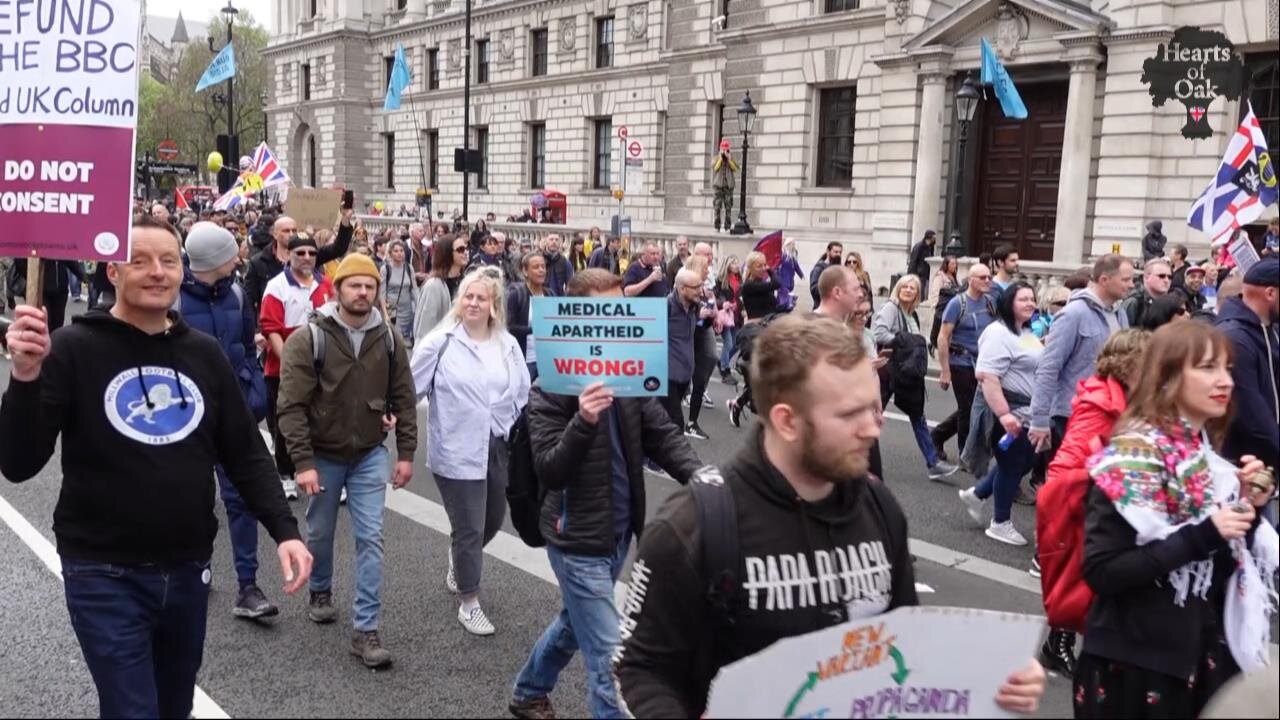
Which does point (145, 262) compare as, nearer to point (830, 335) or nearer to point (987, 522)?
point (830, 335)

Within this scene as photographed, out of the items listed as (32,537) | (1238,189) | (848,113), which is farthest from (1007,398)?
(848,113)

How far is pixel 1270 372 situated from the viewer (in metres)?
4.66

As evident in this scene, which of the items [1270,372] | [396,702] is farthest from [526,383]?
[1270,372]

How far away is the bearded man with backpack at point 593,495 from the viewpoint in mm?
3812

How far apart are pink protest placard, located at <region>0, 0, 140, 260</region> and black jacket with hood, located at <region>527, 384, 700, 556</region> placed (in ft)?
4.90

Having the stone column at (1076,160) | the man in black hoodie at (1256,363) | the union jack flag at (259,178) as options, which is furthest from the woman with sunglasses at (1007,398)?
the stone column at (1076,160)

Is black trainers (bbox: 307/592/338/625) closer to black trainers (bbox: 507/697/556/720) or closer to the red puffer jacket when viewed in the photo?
black trainers (bbox: 507/697/556/720)

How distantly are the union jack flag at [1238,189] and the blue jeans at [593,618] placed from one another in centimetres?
664

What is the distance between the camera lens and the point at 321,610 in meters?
5.34

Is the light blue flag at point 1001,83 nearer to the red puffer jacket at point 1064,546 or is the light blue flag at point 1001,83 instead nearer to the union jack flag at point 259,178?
the union jack flag at point 259,178

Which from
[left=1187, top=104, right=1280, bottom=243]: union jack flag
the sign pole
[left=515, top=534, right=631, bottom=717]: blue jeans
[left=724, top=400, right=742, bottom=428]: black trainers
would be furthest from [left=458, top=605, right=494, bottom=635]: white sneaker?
[left=1187, top=104, right=1280, bottom=243]: union jack flag

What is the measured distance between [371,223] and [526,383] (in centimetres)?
3750

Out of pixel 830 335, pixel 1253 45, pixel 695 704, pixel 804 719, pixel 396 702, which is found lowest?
pixel 396 702

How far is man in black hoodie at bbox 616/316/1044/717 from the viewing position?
219 centimetres
